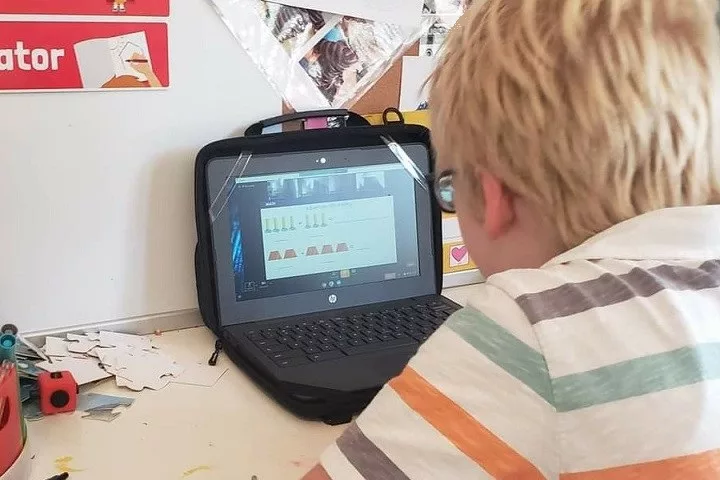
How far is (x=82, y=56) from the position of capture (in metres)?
0.98

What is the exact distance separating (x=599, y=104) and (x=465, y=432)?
0.72ft

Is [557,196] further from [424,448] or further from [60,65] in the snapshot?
[60,65]

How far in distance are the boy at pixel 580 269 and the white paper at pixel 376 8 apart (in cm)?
49

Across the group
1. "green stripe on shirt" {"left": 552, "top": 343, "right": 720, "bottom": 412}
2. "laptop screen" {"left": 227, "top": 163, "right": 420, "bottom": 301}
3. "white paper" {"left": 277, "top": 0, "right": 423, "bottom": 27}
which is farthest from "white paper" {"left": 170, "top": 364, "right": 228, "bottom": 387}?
"green stripe on shirt" {"left": 552, "top": 343, "right": 720, "bottom": 412}

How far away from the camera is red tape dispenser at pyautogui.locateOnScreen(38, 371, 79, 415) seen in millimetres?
884

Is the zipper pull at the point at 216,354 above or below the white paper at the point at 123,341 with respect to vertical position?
below

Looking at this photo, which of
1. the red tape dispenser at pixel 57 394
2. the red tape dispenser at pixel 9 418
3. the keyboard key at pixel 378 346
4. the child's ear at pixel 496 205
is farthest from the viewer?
the keyboard key at pixel 378 346

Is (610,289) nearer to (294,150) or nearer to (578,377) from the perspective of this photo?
(578,377)

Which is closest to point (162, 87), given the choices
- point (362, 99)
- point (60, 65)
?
point (60, 65)

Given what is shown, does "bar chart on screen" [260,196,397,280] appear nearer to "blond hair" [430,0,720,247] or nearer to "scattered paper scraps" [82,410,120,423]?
"scattered paper scraps" [82,410,120,423]

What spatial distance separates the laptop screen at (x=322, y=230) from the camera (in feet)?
3.52

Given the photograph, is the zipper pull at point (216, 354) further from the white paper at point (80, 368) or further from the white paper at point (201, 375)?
the white paper at point (80, 368)

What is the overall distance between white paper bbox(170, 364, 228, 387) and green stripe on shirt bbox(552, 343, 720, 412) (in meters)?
0.54

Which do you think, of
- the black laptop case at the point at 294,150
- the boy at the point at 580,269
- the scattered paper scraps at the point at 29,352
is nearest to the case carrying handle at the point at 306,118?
the black laptop case at the point at 294,150
